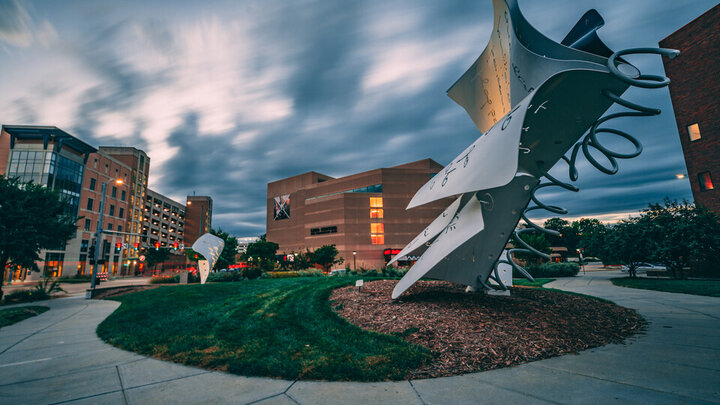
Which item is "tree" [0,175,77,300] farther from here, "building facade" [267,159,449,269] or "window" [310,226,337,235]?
"window" [310,226,337,235]

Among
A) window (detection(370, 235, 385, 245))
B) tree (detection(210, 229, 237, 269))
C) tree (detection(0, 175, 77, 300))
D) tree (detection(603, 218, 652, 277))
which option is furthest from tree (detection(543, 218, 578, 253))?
tree (detection(0, 175, 77, 300))

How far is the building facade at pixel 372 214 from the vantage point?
217 feet

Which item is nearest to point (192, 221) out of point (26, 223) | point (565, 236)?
point (26, 223)

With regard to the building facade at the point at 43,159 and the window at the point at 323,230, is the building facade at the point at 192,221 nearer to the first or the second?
the window at the point at 323,230

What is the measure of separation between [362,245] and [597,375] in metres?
63.4

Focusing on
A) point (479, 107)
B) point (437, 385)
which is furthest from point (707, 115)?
point (437, 385)

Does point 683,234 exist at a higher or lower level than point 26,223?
lower

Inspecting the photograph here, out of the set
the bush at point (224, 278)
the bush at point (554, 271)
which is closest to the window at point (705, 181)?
the bush at point (554, 271)

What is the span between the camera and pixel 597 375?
3.89 m

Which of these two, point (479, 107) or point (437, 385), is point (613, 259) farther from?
point (437, 385)

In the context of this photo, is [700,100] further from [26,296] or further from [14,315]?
[26,296]

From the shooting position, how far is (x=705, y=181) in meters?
25.8

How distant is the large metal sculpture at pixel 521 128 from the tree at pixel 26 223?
68.4 ft

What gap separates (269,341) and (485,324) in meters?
4.28
